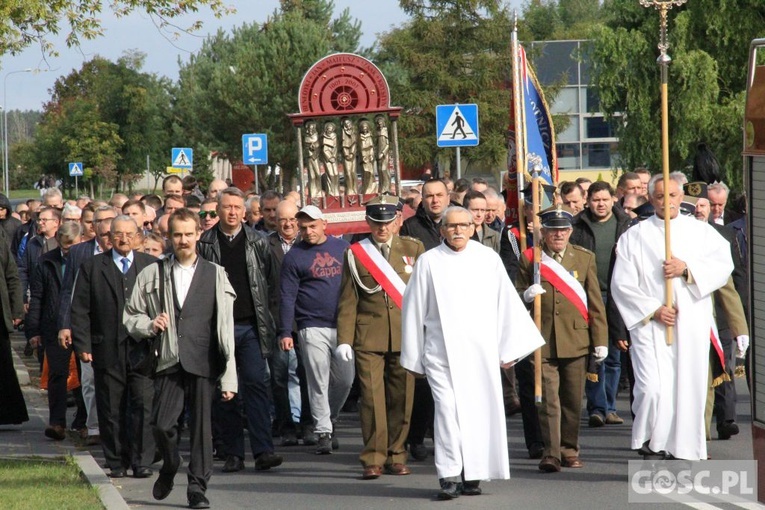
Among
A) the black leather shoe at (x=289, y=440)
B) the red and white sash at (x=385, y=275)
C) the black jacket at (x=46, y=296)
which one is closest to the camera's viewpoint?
the red and white sash at (x=385, y=275)

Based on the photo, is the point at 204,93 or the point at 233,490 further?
the point at 204,93

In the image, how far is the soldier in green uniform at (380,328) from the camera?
→ 33.6 ft

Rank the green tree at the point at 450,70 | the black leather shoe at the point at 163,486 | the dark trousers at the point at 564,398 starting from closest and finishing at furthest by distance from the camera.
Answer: the black leather shoe at the point at 163,486, the dark trousers at the point at 564,398, the green tree at the point at 450,70

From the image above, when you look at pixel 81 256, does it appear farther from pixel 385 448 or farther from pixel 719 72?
pixel 719 72

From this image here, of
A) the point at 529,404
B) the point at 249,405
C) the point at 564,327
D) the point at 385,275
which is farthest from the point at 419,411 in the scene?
the point at 564,327

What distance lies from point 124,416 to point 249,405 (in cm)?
97

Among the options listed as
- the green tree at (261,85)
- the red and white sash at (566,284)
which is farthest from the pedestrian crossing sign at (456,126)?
the green tree at (261,85)

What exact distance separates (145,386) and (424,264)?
252 centimetres

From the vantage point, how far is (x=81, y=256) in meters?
12.2

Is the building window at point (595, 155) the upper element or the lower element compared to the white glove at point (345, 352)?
upper

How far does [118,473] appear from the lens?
10.5m

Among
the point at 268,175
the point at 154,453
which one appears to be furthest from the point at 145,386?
the point at 268,175

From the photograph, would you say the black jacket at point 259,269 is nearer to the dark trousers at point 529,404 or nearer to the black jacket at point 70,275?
the black jacket at point 70,275

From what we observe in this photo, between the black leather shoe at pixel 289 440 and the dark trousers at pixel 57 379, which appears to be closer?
the black leather shoe at pixel 289 440
